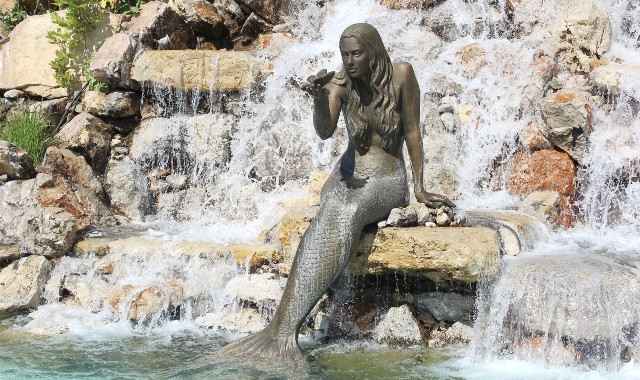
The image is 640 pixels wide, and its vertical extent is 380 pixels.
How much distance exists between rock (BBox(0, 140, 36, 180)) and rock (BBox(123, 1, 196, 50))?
241cm

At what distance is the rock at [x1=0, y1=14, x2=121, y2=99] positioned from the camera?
32.6 ft

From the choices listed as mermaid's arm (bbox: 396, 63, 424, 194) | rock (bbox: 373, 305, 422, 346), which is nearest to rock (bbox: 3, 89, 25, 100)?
mermaid's arm (bbox: 396, 63, 424, 194)

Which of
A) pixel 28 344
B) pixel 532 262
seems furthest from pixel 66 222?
pixel 532 262

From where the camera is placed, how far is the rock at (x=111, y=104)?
9.12 meters

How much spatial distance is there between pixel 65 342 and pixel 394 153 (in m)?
2.63

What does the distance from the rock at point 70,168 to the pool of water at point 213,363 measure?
289 centimetres

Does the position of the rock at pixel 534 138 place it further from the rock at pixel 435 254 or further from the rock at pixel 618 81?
the rock at pixel 435 254

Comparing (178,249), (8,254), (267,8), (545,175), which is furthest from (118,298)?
(267,8)

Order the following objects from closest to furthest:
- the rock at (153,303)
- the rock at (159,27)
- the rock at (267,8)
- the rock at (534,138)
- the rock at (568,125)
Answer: the rock at (153,303), the rock at (568,125), the rock at (534,138), the rock at (159,27), the rock at (267,8)

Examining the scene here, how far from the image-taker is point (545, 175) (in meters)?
7.69

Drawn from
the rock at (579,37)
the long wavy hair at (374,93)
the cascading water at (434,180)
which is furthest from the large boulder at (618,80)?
the long wavy hair at (374,93)

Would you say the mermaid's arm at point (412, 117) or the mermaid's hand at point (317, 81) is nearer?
the mermaid's hand at point (317, 81)

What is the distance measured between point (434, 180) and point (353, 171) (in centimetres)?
236

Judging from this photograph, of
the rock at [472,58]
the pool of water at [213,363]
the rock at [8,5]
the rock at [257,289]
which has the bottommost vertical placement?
the pool of water at [213,363]
